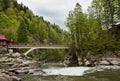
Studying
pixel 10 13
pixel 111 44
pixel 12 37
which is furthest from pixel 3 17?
pixel 111 44

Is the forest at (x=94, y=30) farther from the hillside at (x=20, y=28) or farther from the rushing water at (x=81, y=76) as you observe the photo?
the hillside at (x=20, y=28)

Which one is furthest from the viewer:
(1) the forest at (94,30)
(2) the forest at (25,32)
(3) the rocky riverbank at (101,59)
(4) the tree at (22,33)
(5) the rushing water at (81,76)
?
(2) the forest at (25,32)

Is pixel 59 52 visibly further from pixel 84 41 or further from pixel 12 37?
pixel 84 41

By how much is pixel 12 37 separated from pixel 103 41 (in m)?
45.3

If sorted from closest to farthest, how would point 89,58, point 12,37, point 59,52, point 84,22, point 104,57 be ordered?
point 104,57 < point 89,58 < point 84,22 < point 12,37 < point 59,52

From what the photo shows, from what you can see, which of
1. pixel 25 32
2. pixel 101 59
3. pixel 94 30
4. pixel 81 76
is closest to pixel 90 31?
pixel 94 30

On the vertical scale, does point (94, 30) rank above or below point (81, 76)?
above

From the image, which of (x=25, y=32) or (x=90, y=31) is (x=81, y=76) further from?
(x=25, y=32)

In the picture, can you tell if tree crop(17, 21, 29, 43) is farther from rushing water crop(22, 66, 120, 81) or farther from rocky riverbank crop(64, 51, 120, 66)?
rushing water crop(22, 66, 120, 81)

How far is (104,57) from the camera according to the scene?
4928 cm

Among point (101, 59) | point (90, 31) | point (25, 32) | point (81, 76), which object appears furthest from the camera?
point (25, 32)

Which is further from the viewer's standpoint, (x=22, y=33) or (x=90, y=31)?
(x=22, y=33)

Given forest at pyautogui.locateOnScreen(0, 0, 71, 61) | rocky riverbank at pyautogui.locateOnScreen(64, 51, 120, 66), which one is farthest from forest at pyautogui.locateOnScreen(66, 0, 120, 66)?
forest at pyautogui.locateOnScreen(0, 0, 71, 61)

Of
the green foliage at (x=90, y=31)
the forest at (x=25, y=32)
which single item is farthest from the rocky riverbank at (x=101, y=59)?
the forest at (x=25, y=32)
